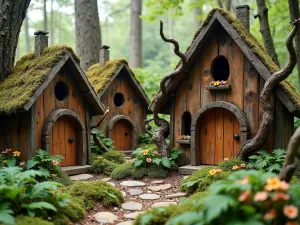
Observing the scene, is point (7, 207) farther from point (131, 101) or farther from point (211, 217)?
point (131, 101)

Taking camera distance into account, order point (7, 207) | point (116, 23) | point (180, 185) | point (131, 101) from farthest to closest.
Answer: point (116, 23) < point (131, 101) < point (180, 185) < point (7, 207)

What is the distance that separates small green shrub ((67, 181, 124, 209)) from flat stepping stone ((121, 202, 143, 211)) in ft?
0.35

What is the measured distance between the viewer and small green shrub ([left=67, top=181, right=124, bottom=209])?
599cm

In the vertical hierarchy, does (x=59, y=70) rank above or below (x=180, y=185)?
above

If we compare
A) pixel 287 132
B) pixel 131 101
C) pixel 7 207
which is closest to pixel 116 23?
pixel 131 101

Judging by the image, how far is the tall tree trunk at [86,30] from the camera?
1344cm

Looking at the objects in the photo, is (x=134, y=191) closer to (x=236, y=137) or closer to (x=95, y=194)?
(x=95, y=194)

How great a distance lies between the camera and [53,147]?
27.8 ft

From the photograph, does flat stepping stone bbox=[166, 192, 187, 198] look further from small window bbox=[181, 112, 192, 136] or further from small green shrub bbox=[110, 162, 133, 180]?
small window bbox=[181, 112, 192, 136]

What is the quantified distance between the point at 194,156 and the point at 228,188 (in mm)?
4802

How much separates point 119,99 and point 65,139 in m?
3.93

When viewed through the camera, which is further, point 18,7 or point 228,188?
point 18,7

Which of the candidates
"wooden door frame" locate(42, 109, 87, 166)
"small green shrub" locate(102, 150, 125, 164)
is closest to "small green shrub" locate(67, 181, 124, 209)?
"wooden door frame" locate(42, 109, 87, 166)

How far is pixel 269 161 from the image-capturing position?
682 cm
